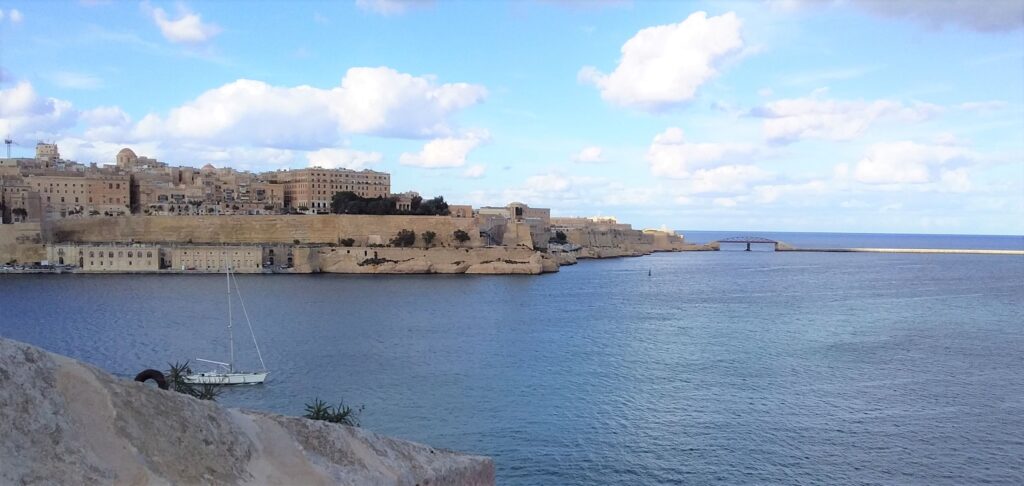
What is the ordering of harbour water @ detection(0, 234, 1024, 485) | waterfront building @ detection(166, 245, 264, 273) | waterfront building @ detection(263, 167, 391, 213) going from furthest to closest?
waterfront building @ detection(263, 167, 391, 213)
waterfront building @ detection(166, 245, 264, 273)
harbour water @ detection(0, 234, 1024, 485)

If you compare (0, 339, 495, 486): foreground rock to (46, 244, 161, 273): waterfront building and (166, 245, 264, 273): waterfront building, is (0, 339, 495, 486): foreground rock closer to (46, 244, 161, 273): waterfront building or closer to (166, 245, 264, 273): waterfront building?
(166, 245, 264, 273): waterfront building

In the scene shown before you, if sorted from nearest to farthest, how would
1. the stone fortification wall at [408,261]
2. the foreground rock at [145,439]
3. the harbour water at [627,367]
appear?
the foreground rock at [145,439] → the harbour water at [627,367] → the stone fortification wall at [408,261]

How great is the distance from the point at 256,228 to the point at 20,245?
12826 millimetres

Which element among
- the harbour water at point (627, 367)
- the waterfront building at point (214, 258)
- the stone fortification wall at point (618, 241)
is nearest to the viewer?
the harbour water at point (627, 367)

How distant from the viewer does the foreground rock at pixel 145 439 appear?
3.12m

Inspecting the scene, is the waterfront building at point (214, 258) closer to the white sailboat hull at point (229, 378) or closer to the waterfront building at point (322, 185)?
the waterfront building at point (322, 185)

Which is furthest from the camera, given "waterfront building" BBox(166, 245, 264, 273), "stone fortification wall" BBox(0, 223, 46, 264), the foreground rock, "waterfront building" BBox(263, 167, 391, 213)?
"waterfront building" BBox(263, 167, 391, 213)

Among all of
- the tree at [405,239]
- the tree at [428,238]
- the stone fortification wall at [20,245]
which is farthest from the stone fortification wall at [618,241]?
the stone fortification wall at [20,245]

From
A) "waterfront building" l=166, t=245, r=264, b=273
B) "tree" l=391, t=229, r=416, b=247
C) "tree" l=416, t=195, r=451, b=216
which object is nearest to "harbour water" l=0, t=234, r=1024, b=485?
"waterfront building" l=166, t=245, r=264, b=273

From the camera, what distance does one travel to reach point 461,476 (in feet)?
16.3

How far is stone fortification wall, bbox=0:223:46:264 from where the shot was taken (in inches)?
1708

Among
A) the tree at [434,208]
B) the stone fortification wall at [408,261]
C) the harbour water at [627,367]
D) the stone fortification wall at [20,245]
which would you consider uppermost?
the tree at [434,208]

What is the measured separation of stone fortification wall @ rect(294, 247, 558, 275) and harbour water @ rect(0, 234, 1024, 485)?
8.52m

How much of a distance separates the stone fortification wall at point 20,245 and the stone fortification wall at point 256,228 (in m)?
2.89
